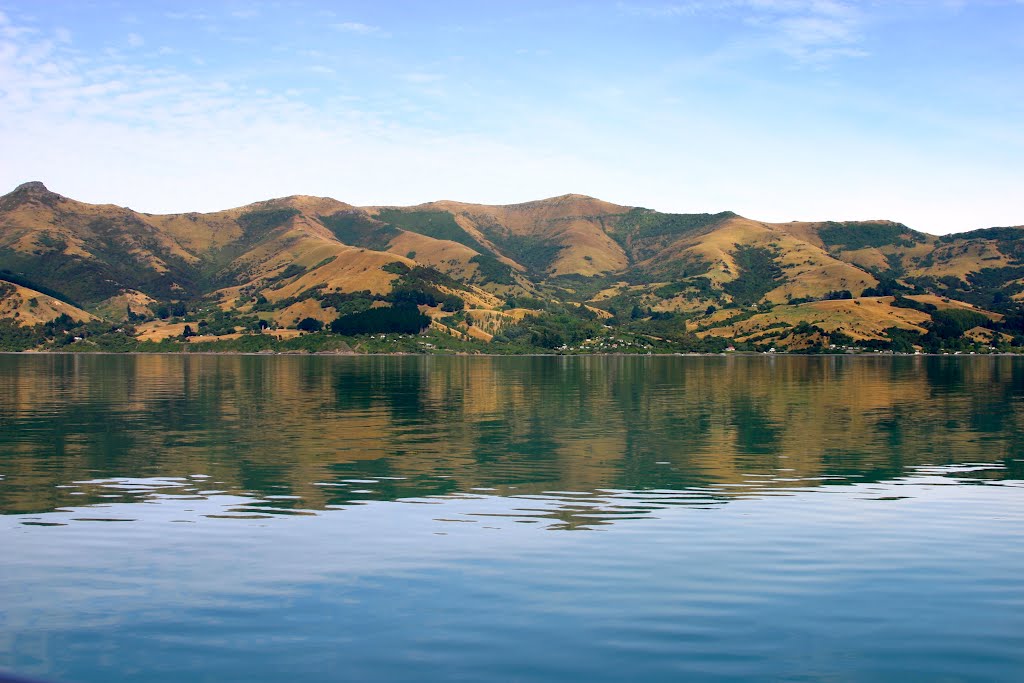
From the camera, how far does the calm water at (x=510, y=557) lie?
23500mm

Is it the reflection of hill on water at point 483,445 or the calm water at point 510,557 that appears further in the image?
the reflection of hill on water at point 483,445

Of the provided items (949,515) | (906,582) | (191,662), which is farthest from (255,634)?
(949,515)

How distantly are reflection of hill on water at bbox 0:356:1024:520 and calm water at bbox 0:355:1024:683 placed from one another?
542 millimetres

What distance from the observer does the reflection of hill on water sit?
51.5 metres

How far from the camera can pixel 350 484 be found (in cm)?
5325

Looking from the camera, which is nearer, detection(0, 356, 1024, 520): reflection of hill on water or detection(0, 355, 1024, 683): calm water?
detection(0, 355, 1024, 683): calm water

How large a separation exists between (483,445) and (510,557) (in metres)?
41.5

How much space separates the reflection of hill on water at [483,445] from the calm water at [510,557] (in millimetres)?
542

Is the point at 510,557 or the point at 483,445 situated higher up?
the point at 510,557

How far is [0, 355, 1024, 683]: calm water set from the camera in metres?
23.5

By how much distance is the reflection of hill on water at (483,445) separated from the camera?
51.5m

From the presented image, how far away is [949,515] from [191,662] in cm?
3777

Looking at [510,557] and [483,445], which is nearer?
[510,557]

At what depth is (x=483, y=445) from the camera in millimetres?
75750
